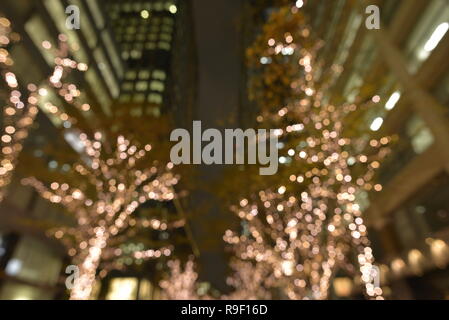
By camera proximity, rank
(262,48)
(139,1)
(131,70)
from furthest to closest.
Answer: (139,1) → (131,70) → (262,48)

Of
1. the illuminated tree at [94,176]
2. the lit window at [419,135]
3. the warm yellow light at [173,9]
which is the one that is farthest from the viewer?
the warm yellow light at [173,9]

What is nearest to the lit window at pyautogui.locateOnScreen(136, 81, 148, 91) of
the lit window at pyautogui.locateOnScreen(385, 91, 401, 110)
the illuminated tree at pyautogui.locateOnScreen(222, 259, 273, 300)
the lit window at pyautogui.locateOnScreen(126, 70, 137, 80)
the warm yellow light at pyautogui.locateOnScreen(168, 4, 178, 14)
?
the lit window at pyautogui.locateOnScreen(126, 70, 137, 80)

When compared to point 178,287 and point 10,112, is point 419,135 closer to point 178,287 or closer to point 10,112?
point 10,112

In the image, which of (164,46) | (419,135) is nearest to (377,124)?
(419,135)

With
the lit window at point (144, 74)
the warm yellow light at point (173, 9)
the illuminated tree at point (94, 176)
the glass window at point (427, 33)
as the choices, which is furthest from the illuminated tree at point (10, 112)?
the warm yellow light at point (173, 9)

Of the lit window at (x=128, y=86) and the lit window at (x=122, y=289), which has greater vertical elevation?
the lit window at (x=128, y=86)

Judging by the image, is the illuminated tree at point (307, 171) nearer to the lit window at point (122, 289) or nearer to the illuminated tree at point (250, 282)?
the illuminated tree at point (250, 282)

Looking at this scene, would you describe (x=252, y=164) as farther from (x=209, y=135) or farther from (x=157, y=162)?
(x=209, y=135)

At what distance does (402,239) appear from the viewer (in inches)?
658

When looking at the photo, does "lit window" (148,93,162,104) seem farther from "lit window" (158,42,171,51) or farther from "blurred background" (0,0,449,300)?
"blurred background" (0,0,449,300)

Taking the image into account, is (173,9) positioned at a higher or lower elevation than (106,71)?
higher

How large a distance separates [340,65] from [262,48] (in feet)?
47.3

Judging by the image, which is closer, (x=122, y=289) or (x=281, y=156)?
(x=281, y=156)
